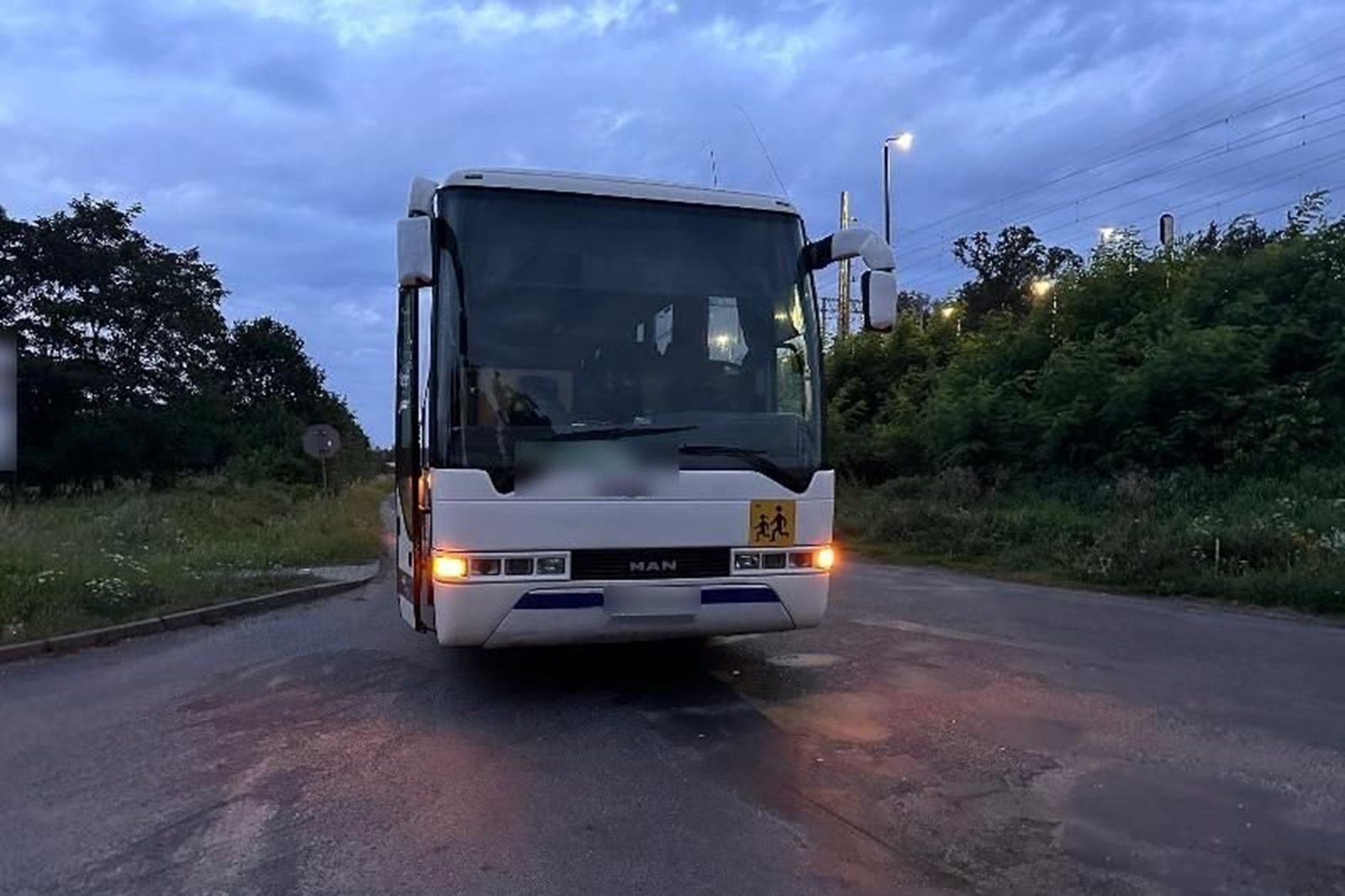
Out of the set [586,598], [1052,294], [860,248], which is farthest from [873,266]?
[1052,294]

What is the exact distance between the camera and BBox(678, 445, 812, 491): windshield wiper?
23.5ft

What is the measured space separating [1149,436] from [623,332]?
1480cm

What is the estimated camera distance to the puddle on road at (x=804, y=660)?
28.8 ft

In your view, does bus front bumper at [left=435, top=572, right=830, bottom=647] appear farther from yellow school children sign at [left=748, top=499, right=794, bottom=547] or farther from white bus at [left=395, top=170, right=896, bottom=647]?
yellow school children sign at [left=748, top=499, right=794, bottom=547]

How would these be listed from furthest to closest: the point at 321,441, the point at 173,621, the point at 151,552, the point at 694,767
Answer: the point at 321,441 → the point at 151,552 → the point at 173,621 → the point at 694,767

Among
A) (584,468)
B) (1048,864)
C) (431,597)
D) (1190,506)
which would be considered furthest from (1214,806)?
(1190,506)

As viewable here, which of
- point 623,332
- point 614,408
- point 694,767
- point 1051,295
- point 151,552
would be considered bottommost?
point 694,767

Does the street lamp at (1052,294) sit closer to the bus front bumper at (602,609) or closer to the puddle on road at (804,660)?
the puddle on road at (804,660)

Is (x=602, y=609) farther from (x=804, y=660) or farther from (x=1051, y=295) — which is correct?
(x=1051, y=295)

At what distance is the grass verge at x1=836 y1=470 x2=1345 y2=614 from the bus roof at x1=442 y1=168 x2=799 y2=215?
310 inches

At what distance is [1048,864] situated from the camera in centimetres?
462

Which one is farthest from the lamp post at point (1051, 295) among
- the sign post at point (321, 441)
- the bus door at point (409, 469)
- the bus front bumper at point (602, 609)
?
the bus front bumper at point (602, 609)

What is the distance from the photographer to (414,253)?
273 inches

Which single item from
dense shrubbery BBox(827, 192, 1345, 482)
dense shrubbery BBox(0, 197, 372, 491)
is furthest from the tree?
dense shrubbery BBox(0, 197, 372, 491)
